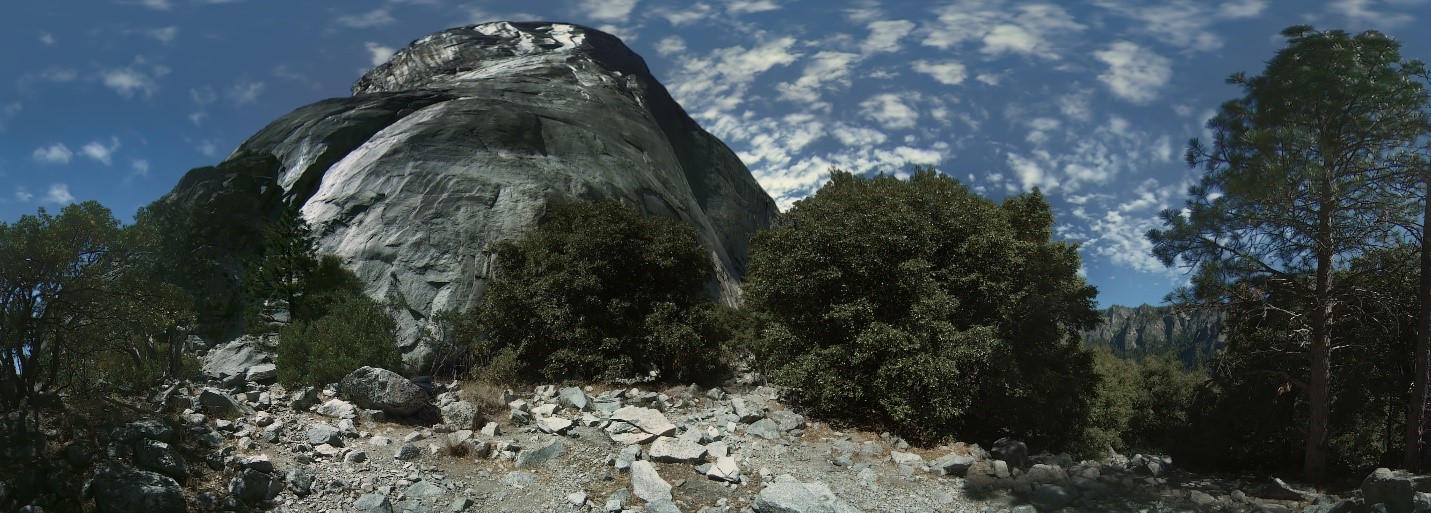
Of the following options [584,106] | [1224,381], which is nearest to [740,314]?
[1224,381]

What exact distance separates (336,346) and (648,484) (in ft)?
23.0

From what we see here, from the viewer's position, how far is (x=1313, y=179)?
12.9 meters

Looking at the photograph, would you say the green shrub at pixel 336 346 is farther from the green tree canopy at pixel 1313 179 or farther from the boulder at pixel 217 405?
the green tree canopy at pixel 1313 179

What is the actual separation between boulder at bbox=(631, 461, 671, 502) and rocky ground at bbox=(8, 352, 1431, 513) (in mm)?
23

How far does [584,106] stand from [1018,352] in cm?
2089

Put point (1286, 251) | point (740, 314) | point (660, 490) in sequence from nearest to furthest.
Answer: point (660, 490) < point (1286, 251) < point (740, 314)

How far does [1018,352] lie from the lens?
18406 millimetres

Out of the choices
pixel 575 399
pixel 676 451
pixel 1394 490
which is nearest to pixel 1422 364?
pixel 1394 490

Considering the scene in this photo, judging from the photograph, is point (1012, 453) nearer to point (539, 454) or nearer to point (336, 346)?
point (539, 454)

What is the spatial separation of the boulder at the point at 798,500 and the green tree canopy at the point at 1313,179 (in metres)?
8.35

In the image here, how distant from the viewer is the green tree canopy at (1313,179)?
42.2ft

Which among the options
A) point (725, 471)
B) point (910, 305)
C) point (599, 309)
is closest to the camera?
point (725, 471)

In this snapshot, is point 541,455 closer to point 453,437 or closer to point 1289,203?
point 453,437

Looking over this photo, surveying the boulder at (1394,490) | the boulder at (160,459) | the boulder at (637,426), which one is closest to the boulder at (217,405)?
the boulder at (160,459)
